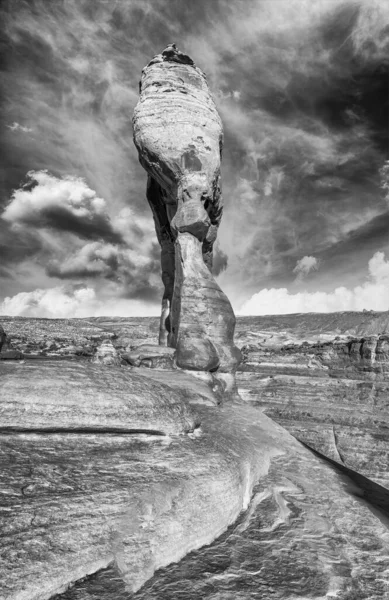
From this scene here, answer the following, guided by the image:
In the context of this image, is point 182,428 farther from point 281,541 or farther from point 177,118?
point 177,118

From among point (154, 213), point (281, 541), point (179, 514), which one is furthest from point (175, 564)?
point (154, 213)

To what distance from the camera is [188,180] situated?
1227cm

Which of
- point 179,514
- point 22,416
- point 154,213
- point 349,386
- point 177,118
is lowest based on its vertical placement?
point 349,386

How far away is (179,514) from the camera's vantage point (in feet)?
10.5

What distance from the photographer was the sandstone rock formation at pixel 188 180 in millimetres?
11164

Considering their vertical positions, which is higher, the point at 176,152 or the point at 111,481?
the point at 176,152

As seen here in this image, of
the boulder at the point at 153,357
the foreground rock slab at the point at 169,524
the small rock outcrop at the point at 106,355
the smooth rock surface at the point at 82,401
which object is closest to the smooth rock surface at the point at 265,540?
the foreground rock slab at the point at 169,524

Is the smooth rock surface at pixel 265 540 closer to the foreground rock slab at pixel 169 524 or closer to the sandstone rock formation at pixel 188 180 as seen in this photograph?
the foreground rock slab at pixel 169 524

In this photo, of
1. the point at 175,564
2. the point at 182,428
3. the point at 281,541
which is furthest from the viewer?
the point at 182,428

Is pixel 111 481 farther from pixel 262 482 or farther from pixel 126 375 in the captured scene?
pixel 262 482

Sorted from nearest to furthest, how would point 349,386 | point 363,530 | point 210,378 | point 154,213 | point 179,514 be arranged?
point 179,514
point 363,530
point 210,378
point 154,213
point 349,386

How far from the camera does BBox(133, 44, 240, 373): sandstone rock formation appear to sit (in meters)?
11.2

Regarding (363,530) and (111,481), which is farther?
(363,530)

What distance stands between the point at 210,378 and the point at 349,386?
33.9 feet
